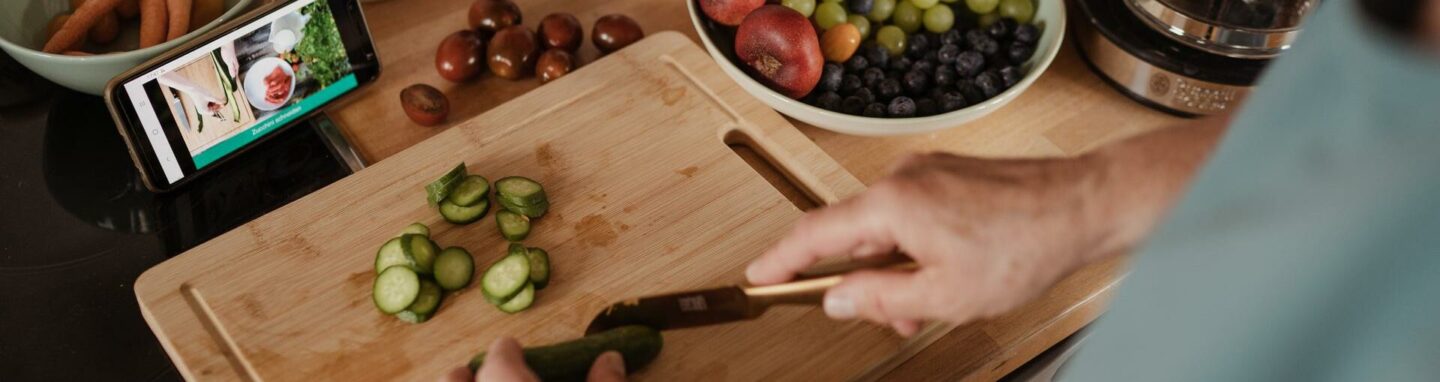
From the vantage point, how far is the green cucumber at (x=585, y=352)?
113 centimetres

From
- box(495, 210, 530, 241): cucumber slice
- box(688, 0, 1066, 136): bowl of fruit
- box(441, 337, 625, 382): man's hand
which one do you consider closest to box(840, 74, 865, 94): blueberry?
box(688, 0, 1066, 136): bowl of fruit

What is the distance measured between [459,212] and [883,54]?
64 cm

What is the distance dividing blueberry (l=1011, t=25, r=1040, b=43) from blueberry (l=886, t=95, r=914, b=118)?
229mm

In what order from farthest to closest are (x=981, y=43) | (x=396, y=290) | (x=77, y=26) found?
(x=981, y=43) < (x=77, y=26) < (x=396, y=290)

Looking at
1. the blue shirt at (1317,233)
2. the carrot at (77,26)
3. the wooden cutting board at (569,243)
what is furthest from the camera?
the carrot at (77,26)

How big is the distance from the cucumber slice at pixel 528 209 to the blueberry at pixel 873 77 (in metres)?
0.49

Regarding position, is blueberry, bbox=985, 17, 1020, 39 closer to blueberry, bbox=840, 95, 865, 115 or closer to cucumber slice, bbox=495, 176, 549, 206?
blueberry, bbox=840, 95, 865, 115

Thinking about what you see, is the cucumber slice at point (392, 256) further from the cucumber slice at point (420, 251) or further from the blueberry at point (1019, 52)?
the blueberry at point (1019, 52)

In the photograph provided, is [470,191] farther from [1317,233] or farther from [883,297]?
[1317,233]

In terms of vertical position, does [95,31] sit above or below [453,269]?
above

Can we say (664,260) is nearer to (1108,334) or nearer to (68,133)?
(1108,334)

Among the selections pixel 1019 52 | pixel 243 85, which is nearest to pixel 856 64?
pixel 1019 52

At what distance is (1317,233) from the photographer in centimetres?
56

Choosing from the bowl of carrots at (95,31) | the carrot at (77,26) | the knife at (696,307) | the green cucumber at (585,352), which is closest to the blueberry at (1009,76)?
the knife at (696,307)
